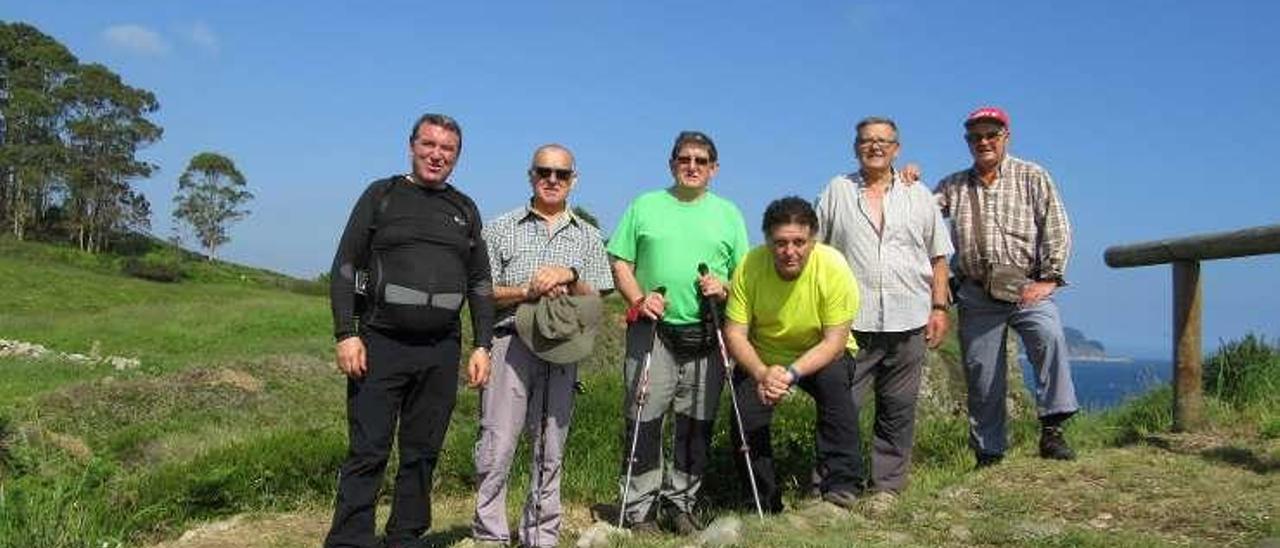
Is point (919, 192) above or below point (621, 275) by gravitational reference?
above

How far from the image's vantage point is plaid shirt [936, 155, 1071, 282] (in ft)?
21.3

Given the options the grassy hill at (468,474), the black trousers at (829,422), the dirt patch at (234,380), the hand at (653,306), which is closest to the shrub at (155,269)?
the grassy hill at (468,474)

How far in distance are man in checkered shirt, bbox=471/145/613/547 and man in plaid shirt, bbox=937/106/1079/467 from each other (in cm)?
249

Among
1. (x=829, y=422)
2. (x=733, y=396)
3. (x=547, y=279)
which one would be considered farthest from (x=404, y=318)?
(x=829, y=422)

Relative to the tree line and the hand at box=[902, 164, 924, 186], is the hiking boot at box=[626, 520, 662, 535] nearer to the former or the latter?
the hand at box=[902, 164, 924, 186]

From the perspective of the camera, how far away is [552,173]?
5.55 metres

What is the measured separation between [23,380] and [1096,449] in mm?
→ 14679

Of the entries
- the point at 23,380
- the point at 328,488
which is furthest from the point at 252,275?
the point at 328,488

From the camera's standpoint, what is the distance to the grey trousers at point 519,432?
552cm

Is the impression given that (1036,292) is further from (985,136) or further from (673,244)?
(673,244)

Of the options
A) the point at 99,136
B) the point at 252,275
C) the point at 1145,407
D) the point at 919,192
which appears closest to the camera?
the point at 919,192

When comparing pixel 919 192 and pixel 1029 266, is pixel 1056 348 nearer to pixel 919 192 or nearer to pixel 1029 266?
pixel 1029 266

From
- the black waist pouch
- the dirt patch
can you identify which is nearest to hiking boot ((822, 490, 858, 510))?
the black waist pouch

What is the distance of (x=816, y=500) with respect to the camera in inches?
241
